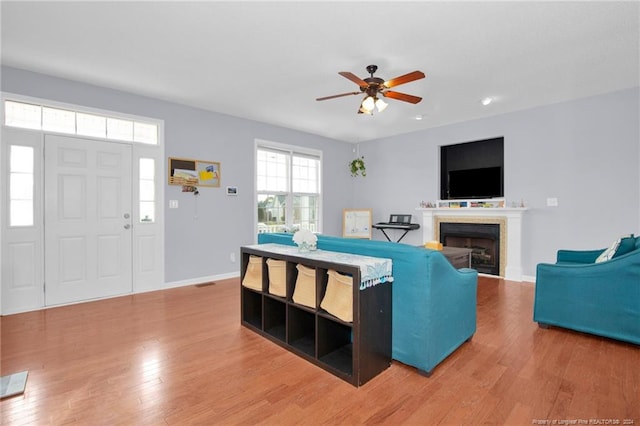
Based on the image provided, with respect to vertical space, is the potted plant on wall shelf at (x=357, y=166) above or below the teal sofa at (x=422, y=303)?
above

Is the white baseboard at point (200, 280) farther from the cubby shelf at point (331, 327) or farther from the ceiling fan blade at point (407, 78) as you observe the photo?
the ceiling fan blade at point (407, 78)

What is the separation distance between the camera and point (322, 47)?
2.94 m

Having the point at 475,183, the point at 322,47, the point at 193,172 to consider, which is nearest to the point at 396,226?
the point at 475,183

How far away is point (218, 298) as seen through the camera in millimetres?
3959

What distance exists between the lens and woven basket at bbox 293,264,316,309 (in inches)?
91.4

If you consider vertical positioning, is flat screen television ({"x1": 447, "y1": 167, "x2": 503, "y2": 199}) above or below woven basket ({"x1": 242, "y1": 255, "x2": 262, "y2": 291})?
above

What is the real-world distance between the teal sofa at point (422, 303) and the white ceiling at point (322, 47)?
1852mm

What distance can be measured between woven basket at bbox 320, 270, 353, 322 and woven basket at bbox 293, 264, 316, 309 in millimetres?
112

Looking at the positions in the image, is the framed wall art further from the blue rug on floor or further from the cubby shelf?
the blue rug on floor

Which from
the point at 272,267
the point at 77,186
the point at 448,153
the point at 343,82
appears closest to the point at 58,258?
the point at 77,186

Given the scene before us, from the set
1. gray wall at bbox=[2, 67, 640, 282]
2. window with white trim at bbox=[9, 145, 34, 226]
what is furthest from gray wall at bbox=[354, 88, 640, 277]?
window with white trim at bbox=[9, 145, 34, 226]

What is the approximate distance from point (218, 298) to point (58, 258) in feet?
6.15

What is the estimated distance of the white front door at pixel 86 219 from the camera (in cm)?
362

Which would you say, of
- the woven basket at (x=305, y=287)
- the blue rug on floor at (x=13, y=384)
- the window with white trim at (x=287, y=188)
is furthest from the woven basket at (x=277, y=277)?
the window with white trim at (x=287, y=188)
